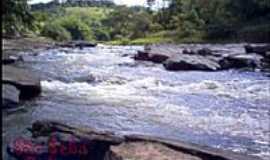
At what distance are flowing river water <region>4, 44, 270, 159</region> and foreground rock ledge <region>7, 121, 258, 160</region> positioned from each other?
149 cm

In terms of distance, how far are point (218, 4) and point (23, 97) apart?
51.6 metres

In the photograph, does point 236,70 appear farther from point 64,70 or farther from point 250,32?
point 250,32

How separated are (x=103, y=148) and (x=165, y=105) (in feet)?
21.1

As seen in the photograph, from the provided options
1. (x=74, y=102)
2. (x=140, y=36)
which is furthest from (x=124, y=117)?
(x=140, y=36)

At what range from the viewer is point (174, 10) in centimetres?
7350

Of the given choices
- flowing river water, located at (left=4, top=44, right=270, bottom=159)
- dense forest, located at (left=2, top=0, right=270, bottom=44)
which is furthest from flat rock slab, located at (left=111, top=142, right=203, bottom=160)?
dense forest, located at (left=2, top=0, right=270, bottom=44)

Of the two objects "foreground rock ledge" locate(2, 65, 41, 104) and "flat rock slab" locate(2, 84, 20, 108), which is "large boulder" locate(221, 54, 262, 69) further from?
"flat rock slab" locate(2, 84, 20, 108)

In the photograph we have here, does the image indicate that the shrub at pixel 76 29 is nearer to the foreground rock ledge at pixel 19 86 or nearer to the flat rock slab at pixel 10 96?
the foreground rock ledge at pixel 19 86

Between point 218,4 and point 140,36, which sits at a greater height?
point 218,4

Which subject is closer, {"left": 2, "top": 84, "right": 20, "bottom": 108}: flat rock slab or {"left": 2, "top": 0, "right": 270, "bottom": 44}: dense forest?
{"left": 2, "top": 84, "right": 20, "bottom": 108}: flat rock slab

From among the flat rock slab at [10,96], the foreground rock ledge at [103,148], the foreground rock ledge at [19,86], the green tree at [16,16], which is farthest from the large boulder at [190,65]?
the green tree at [16,16]

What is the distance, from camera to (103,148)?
703 centimetres

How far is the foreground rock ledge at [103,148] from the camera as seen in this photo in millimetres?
6234

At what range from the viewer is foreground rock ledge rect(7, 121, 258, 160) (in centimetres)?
623
